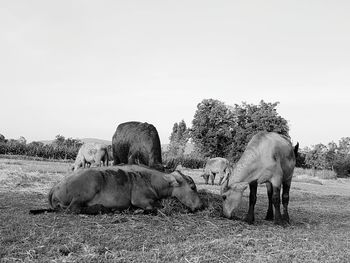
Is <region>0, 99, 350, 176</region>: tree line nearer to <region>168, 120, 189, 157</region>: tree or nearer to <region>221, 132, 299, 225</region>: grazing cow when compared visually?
<region>168, 120, 189, 157</region>: tree

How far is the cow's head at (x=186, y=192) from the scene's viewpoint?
8138 mm

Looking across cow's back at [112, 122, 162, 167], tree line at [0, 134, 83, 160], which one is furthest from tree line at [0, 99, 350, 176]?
cow's back at [112, 122, 162, 167]

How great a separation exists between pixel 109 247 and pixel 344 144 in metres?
105

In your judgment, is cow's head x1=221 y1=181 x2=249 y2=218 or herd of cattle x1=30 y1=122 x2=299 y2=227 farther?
cow's head x1=221 y1=181 x2=249 y2=218

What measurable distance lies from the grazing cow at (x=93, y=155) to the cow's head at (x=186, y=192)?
1426 centimetres

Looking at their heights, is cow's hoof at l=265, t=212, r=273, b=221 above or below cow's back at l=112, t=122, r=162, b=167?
below

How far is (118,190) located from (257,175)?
2913 millimetres

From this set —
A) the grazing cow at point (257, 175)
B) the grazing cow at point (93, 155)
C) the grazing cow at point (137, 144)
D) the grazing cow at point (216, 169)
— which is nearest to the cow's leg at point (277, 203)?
the grazing cow at point (257, 175)

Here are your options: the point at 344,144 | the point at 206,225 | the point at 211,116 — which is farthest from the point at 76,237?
the point at 344,144

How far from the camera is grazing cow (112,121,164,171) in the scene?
10125mm

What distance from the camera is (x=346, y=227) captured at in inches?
335

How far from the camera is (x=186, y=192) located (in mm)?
8289

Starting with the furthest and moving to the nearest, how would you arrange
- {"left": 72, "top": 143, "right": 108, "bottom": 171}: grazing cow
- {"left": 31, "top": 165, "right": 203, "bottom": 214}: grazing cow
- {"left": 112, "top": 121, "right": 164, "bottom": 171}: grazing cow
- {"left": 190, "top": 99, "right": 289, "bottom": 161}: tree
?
1. {"left": 190, "top": 99, "right": 289, "bottom": 161}: tree
2. {"left": 72, "top": 143, "right": 108, "bottom": 171}: grazing cow
3. {"left": 112, "top": 121, "right": 164, "bottom": 171}: grazing cow
4. {"left": 31, "top": 165, "right": 203, "bottom": 214}: grazing cow

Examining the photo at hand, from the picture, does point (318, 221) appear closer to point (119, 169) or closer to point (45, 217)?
point (119, 169)
